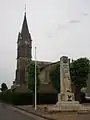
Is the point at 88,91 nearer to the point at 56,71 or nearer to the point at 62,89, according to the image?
the point at 56,71

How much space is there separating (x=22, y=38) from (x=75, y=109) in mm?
83564

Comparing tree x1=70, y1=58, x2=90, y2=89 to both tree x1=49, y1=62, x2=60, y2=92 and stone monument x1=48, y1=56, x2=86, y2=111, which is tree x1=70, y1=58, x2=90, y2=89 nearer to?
tree x1=49, y1=62, x2=60, y2=92

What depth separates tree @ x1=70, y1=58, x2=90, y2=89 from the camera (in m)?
49.0

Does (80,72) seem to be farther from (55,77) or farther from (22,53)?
(22,53)

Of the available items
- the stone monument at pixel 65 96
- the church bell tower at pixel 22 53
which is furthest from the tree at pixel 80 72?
the church bell tower at pixel 22 53

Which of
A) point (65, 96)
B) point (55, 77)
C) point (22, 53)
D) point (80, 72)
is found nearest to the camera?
point (65, 96)

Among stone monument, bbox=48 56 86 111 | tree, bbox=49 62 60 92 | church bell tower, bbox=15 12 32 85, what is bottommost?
stone monument, bbox=48 56 86 111

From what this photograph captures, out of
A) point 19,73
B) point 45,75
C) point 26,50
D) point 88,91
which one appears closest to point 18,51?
point 26,50

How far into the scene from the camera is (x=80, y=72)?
161ft

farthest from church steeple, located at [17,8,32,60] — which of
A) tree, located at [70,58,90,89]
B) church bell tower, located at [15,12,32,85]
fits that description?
tree, located at [70,58,90,89]

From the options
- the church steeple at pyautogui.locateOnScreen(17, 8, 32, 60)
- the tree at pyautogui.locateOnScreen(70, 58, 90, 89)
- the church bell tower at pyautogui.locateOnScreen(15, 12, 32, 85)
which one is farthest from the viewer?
the church steeple at pyautogui.locateOnScreen(17, 8, 32, 60)

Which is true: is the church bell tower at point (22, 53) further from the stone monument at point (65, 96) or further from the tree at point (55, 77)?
the stone monument at point (65, 96)

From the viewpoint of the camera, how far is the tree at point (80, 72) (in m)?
49.0

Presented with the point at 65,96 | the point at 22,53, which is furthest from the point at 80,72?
the point at 22,53
